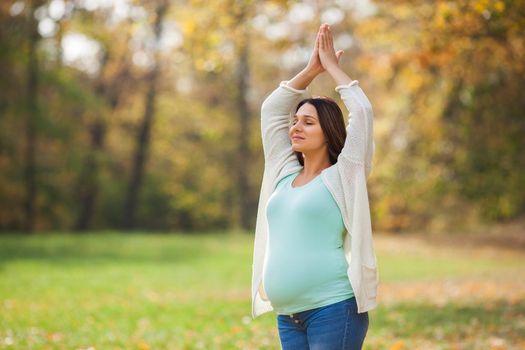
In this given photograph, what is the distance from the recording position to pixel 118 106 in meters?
32.5

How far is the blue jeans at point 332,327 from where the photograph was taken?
138 inches

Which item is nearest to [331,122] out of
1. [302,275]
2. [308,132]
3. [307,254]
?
[308,132]

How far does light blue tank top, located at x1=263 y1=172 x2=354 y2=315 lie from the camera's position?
361 cm

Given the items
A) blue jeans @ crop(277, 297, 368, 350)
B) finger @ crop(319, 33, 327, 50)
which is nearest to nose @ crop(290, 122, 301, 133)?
finger @ crop(319, 33, 327, 50)

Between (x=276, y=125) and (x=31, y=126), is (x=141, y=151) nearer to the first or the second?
(x=31, y=126)

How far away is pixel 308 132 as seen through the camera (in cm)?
385

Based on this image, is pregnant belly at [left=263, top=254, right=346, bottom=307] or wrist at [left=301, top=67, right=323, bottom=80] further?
wrist at [left=301, top=67, right=323, bottom=80]

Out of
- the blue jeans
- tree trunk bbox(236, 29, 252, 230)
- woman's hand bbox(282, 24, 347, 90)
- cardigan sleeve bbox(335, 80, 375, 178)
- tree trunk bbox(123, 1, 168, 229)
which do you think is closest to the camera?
the blue jeans

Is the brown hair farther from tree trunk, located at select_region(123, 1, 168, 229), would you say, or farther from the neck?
tree trunk, located at select_region(123, 1, 168, 229)

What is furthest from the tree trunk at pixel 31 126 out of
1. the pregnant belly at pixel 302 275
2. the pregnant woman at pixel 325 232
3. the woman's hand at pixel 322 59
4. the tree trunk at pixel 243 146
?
the pregnant belly at pixel 302 275

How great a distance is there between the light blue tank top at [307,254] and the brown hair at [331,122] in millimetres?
207

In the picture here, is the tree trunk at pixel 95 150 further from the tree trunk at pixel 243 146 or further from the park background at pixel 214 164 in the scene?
the tree trunk at pixel 243 146

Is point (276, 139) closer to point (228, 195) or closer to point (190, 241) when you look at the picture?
point (190, 241)

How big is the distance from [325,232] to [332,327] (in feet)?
1.53
